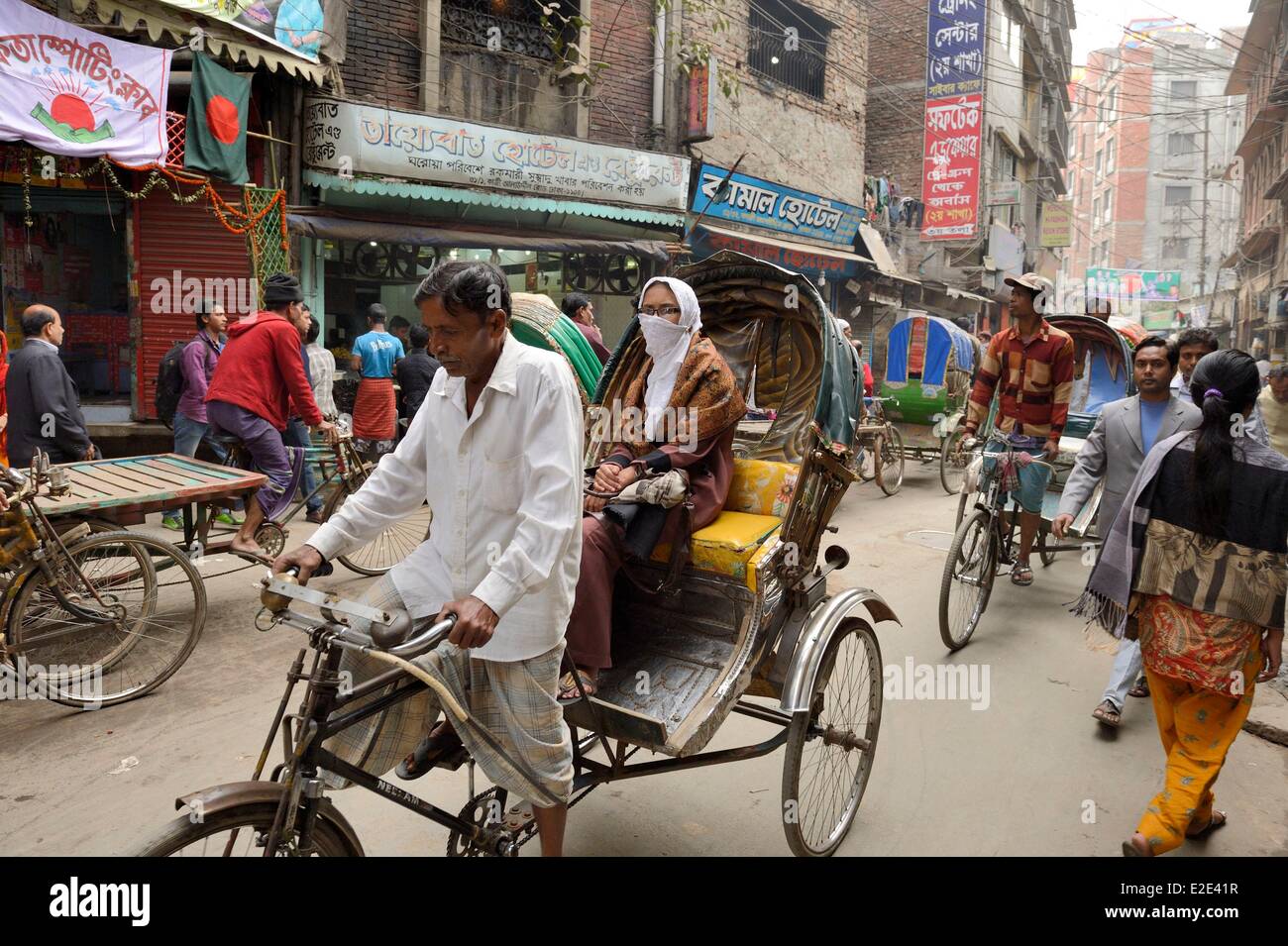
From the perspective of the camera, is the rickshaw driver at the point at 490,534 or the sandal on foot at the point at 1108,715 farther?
the sandal on foot at the point at 1108,715

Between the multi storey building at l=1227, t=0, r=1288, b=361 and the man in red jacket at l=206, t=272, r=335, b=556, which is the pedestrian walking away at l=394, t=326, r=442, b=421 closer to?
the man in red jacket at l=206, t=272, r=335, b=556

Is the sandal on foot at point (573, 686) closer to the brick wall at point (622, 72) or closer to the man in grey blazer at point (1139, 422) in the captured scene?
the man in grey blazer at point (1139, 422)

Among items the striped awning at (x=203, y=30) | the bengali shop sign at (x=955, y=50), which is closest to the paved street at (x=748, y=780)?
the striped awning at (x=203, y=30)

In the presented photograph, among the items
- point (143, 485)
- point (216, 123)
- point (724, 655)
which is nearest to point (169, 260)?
point (216, 123)

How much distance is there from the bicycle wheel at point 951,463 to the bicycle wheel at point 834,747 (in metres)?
7.87

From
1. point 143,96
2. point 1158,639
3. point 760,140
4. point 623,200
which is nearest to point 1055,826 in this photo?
point 1158,639

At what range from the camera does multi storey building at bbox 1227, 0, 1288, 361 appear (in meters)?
26.2

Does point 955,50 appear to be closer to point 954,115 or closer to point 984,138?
point 954,115

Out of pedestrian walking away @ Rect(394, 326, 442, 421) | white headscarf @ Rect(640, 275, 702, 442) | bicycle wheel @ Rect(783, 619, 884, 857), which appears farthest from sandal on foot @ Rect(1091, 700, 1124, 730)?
pedestrian walking away @ Rect(394, 326, 442, 421)

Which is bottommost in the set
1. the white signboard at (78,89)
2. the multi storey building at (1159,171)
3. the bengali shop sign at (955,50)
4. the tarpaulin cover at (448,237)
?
the tarpaulin cover at (448,237)

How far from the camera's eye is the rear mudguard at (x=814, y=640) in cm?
292

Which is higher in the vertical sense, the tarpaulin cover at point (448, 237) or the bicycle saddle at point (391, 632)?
the tarpaulin cover at point (448, 237)

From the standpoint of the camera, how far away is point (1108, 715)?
4281 millimetres

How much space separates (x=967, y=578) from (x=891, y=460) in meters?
5.84
